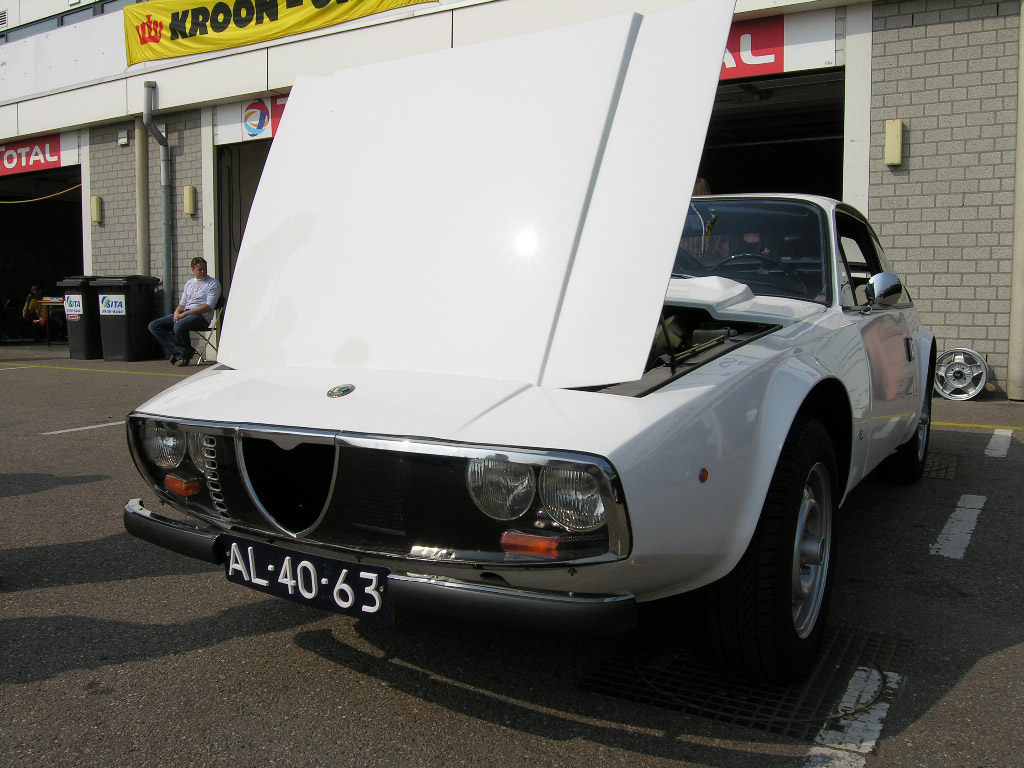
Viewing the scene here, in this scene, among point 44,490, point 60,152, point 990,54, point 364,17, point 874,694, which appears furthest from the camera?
point 60,152

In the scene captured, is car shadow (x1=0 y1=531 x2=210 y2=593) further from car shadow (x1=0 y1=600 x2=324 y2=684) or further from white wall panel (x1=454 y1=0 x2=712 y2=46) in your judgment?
white wall panel (x1=454 y1=0 x2=712 y2=46)

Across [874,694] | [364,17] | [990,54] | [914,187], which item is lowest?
[874,694]

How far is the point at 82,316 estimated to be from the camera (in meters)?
13.2

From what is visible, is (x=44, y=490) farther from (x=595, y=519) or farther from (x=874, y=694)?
(x=874, y=694)

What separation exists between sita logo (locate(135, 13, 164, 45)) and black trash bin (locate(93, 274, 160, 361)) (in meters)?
3.71

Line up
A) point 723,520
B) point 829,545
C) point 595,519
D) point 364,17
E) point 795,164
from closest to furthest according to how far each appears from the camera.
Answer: point 595,519 < point 723,520 < point 829,545 < point 364,17 < point 795,164

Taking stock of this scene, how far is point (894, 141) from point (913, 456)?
4.93 metres

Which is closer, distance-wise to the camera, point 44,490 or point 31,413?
point 44,490

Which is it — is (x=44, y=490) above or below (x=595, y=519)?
below

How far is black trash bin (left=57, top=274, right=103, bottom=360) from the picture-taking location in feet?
43.3

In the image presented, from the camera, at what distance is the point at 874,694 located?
2.37 meters

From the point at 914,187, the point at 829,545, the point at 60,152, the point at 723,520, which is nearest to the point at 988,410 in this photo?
the point at 914,187

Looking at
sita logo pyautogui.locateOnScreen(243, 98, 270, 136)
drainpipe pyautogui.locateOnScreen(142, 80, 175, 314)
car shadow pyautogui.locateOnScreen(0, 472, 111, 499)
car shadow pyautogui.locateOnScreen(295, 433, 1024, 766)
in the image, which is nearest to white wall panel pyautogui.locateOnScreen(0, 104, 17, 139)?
drainpipe pyautogui.locateOnScreen(142, 80, 175, 314)

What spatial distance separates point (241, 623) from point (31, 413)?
572 cm
